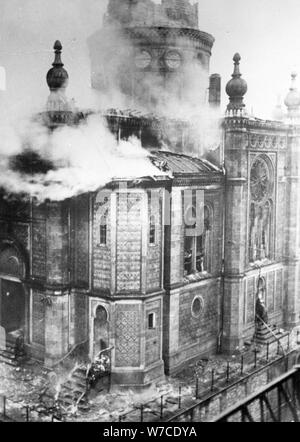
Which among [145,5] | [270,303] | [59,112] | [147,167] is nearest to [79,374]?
[147,167]

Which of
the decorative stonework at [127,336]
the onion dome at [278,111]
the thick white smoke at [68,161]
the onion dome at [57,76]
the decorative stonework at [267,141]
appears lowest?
the decorative stonework at [127,336]

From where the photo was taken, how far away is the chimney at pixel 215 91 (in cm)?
3225

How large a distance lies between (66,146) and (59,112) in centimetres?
150

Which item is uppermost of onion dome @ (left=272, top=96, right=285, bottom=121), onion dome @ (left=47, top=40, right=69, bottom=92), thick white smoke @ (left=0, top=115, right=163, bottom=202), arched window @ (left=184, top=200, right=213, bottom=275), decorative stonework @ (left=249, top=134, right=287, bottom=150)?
onion dome @ (left=272, top=96, right=285, bottom=121)

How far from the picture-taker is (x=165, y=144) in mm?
30594

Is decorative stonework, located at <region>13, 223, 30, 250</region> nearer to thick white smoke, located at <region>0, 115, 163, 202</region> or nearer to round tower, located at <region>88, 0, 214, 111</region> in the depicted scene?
thick white smoke, located at <region>0, 115, 163, 202</region>

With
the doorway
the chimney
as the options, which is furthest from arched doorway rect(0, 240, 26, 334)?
the chimney

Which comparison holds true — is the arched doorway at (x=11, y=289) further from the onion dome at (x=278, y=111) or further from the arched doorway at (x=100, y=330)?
the onion dome at (x=278, y=111)

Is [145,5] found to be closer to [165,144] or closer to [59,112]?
[165,144]

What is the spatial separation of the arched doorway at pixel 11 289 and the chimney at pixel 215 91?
13538 millimetres

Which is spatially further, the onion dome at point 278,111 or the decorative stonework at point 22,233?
the onion dome at point 278,111

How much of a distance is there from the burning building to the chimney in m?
0.12

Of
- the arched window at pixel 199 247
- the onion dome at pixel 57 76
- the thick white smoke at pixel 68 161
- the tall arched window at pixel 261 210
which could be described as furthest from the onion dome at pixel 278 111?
the onion dome at pixel 57 76

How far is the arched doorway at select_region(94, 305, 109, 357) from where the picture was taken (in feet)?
81.4
